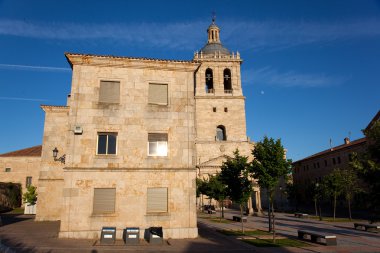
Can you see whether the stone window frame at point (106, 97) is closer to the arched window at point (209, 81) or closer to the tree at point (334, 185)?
the tree at point (334, 185)

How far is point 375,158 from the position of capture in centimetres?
1319

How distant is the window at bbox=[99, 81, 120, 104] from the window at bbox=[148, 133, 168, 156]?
3.16 metres

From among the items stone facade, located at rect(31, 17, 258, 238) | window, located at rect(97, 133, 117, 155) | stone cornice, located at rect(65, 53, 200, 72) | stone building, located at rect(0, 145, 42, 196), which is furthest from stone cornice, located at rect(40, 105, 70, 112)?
stone building, located at rect(0, 145, 42, 196)

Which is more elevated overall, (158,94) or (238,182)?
(158,94)

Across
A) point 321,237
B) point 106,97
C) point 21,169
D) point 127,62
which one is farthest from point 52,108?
point 21,169

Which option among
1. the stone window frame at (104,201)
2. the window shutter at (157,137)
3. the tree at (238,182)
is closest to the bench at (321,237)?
the tree at (238,182)

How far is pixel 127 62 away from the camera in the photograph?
18.7 meters

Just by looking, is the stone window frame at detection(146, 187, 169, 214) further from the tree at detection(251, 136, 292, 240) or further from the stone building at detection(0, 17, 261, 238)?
the tree at detection(251, 136, 292, 240)

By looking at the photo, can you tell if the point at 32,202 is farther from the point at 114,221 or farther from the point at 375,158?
the point at 375,158

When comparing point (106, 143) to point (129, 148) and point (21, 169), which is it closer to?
point (129, 148)

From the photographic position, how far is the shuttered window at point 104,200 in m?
16.6

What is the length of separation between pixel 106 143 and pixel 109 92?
3.25 meters

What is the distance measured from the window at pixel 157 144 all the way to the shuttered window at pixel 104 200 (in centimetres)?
322

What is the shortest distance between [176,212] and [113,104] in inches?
298
